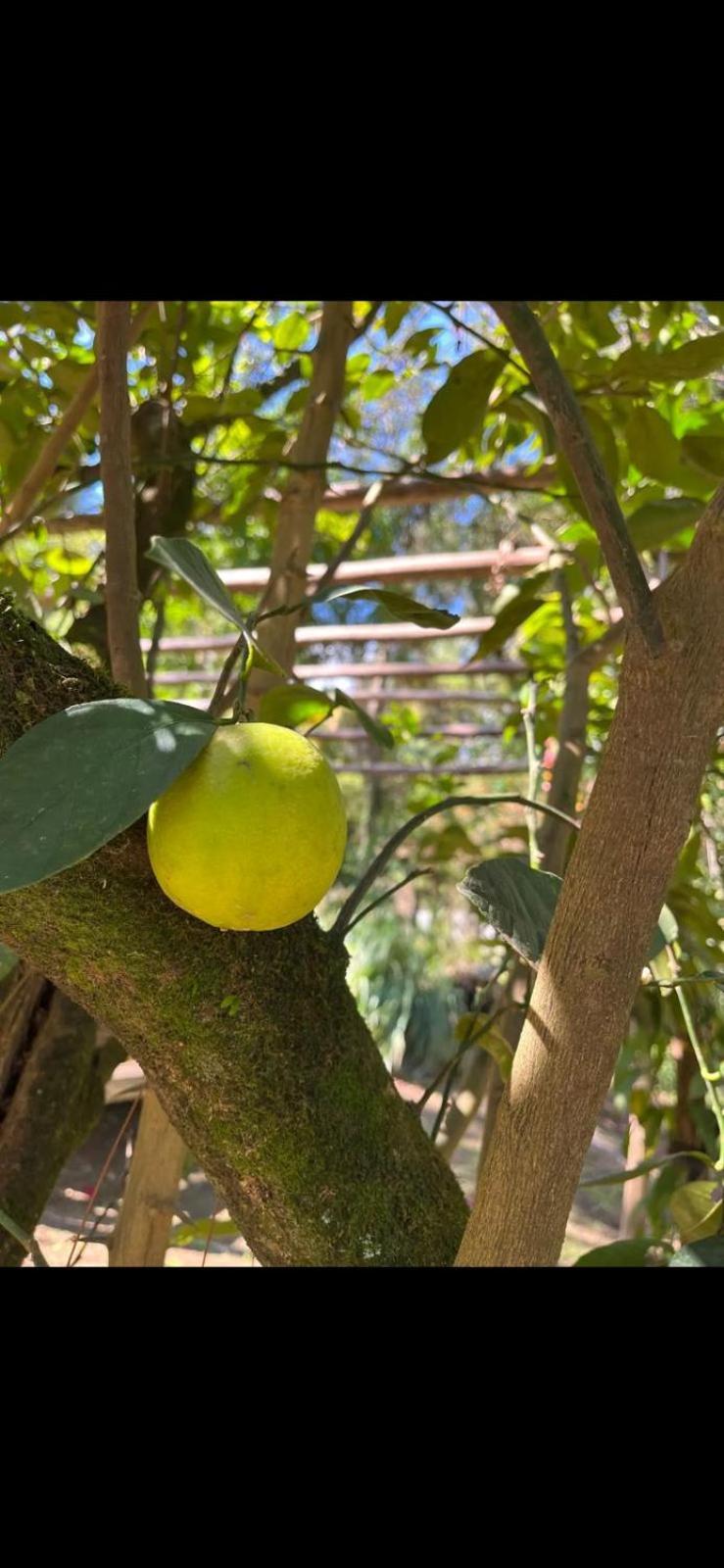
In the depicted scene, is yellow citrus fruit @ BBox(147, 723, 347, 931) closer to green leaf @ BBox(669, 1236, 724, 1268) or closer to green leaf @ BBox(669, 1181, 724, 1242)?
green leaf @ BBox(669, 1236, 724, 1268)

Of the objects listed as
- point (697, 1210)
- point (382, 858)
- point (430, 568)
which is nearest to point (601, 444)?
point (382, 858)

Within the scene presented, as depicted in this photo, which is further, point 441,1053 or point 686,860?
point 441,1053

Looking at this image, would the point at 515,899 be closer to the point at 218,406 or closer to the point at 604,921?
the point at 604,921

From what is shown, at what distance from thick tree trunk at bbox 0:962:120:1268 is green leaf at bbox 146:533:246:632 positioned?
0.44 meters

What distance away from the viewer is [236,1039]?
22.7 inches

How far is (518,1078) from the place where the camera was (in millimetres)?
529

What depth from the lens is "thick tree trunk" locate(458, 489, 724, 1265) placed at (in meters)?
0.51

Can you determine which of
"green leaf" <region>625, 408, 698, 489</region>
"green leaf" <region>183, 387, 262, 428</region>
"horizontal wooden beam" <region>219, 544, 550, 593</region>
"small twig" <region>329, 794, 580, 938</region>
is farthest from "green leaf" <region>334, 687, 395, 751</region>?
"horizontal wooden beam" <region>219, 544, 550, 593</region>

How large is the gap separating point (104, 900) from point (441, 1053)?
6.43m

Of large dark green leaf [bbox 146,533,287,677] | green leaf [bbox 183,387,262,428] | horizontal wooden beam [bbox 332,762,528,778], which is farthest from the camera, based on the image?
horizontal wooden beam [bbox 332,762,528,778]

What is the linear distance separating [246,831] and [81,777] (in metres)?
0.07
